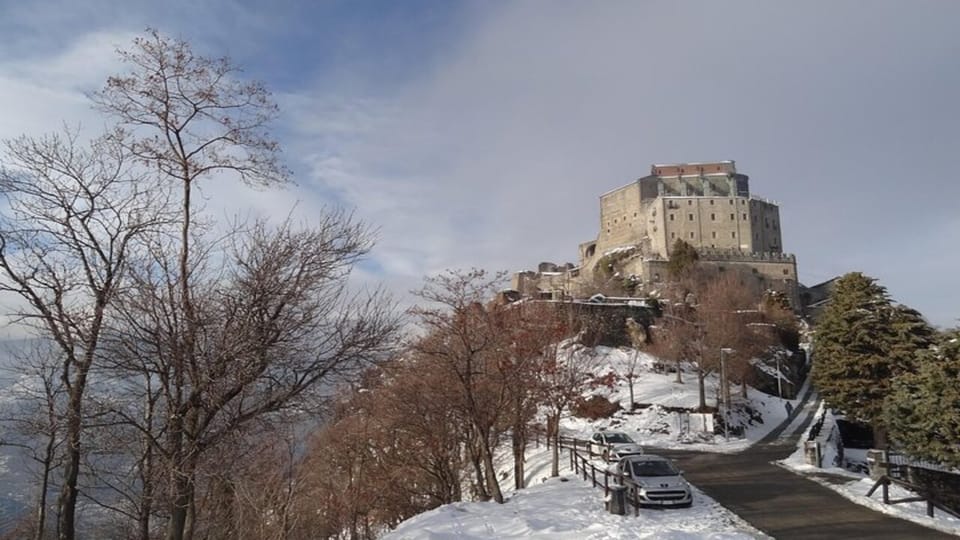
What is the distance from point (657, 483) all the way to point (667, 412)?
81.0 feet

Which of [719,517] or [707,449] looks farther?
[707,449]

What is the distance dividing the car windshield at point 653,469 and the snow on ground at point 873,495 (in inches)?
172

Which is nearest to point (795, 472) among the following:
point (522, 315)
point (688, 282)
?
point (522, 315)

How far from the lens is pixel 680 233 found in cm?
8956

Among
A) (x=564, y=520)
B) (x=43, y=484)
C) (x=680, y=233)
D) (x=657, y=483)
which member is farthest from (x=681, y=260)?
(x=43, y=484)

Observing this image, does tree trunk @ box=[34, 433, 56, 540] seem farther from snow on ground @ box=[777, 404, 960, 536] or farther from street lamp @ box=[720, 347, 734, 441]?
street lamp @ box=[720, 347, 734, 441]

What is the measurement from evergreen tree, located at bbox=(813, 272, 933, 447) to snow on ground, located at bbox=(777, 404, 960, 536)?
13.1 ft

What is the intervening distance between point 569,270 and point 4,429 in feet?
318

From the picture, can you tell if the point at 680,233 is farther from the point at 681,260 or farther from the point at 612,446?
the point at 612,446

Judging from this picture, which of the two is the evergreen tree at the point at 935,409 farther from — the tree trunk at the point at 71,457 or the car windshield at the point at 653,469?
the tree trunk at the point at 71,457

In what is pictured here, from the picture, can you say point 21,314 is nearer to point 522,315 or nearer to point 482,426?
point 482,426

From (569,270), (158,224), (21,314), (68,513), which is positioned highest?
(569,270)

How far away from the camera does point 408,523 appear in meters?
13.5

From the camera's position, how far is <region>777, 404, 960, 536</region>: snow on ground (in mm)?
13080
